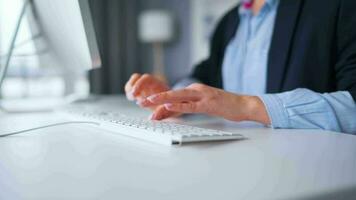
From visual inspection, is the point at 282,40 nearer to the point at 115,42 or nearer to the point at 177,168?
the point at 177,168

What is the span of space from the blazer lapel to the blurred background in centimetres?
195

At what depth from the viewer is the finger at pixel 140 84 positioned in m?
0.95

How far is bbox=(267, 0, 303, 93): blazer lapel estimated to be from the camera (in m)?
1.03

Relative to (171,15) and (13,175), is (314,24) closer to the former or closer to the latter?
(13,175)

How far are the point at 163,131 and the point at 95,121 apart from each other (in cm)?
24

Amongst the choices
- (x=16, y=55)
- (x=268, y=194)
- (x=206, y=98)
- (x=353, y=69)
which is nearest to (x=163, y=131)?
(x=206, y=98)

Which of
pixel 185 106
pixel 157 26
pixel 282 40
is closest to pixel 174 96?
pixel 185 106

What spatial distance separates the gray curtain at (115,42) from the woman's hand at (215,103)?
9.79ft

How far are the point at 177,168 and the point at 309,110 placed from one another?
1.36 ft

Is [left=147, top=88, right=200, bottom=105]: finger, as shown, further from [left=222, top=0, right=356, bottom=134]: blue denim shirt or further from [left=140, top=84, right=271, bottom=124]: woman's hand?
[left=222, top=0, right=356, bottom=134]: blue denim shirt

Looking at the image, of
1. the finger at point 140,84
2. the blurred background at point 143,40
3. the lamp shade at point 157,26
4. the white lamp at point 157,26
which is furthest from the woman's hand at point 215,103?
the lamp shade at point 157,26

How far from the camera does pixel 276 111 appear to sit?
0.73 meters

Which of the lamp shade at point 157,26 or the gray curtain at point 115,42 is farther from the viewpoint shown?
the gray curtain at point 115,42

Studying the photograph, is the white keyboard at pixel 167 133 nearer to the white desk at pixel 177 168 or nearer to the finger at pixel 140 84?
the white desk at pixel 177 168
